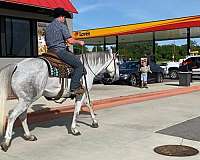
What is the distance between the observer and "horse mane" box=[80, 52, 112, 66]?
29.6ft

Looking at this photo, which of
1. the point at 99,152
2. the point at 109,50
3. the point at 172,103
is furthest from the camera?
the point at 172,103

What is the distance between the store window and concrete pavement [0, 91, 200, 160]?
5639mm

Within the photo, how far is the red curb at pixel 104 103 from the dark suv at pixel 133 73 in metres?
3.58

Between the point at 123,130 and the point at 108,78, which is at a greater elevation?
the point at 108,78

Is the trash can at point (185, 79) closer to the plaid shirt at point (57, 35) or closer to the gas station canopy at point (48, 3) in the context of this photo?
the gas station canopy at point (48, 3)

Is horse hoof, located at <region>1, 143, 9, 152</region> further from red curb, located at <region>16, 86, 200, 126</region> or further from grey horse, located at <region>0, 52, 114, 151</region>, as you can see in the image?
red curb, located at <region>16, 86, 200, 126</region>

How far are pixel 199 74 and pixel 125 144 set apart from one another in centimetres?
2267

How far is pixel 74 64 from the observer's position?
8.02 meters

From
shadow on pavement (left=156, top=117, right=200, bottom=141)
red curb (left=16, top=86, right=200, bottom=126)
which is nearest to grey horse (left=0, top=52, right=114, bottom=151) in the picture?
red curb (left=16, top=86, right=200, bottom=126)

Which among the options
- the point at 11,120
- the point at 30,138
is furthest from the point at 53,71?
the point at 30,138

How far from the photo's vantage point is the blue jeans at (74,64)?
313 inches

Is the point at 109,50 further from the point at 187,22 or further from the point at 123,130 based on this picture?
the point at 187,22

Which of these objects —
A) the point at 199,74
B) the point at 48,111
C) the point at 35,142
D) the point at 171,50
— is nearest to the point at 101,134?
the point at 35,142

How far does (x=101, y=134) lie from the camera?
841cm
